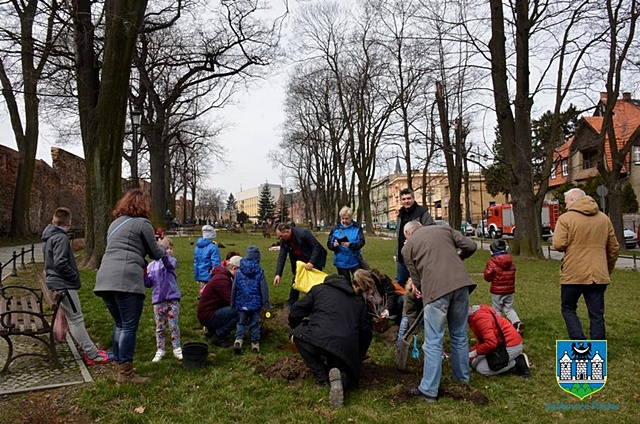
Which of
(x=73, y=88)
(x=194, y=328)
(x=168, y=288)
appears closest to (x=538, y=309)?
(x=194, y=328)

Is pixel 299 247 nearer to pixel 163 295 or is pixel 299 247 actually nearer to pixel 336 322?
pixel 163 295

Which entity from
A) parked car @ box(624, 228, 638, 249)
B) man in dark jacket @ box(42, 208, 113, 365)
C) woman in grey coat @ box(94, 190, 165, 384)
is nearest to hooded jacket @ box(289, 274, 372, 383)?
woman in grey coat @ box(94, 190, 165, 384)

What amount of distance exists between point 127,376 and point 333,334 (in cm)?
196

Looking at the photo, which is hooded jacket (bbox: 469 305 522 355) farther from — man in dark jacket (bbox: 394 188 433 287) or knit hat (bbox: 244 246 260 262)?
knit hat (bbox: 244 246 260 262)

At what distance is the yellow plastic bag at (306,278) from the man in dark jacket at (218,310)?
0.84m

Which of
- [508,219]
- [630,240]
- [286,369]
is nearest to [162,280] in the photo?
[286,369]

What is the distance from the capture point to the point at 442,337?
4.35 meters

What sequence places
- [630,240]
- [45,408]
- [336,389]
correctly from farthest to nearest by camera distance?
[630,240]
[336,389]
[45,408]

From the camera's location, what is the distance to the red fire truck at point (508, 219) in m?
38.0

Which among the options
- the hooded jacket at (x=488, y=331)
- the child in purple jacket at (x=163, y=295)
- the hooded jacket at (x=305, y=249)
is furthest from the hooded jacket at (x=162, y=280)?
the hooded jacket at (x=488, y=331)

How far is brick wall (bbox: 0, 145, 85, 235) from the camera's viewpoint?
79.3 feet

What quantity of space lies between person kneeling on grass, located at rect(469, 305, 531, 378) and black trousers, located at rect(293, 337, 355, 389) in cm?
137

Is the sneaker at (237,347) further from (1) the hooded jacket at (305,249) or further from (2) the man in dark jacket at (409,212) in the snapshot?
(2) the man in dark jacket at (409,212)

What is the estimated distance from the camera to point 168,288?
539 cm
